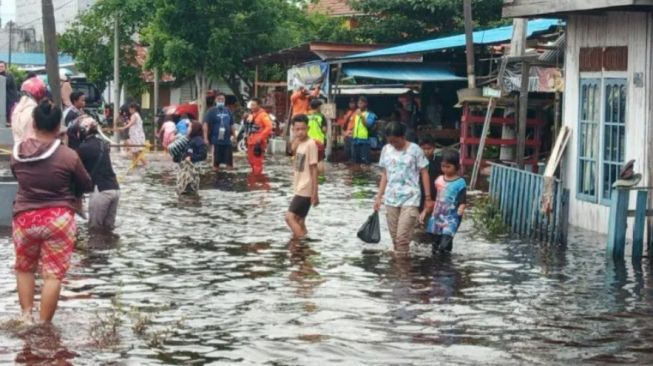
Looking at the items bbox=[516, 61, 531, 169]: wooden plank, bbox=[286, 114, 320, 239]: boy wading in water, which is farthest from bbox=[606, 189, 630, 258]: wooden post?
bbox=[516, 61, 531, 169]: wooden plank

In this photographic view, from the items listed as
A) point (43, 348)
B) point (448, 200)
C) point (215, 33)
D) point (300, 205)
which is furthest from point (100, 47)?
point (43, 348)

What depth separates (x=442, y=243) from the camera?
14969mm

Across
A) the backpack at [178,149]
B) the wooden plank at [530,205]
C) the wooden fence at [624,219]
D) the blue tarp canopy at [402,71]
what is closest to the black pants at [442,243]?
the wooden fence at [624,219]

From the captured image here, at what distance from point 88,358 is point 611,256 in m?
7.32

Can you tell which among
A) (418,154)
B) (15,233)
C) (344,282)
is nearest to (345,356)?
(15,233)

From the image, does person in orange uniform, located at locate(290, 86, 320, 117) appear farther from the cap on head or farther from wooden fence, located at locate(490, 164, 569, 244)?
the cap on head

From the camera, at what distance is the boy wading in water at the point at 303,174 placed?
52.5 feet

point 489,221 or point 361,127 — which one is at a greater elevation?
point 361,127

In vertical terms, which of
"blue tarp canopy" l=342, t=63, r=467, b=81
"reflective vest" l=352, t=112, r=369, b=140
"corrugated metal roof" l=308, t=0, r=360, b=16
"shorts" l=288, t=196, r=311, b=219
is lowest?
"shorts" l=288, t=196, r=311, b=219

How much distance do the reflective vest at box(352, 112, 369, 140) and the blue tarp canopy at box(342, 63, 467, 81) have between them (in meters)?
0.98

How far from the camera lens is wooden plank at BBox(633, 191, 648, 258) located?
14336mm

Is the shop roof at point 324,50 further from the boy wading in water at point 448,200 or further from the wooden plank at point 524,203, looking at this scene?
the boy wading in water at point 448,200

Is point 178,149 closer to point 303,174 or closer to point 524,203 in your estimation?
point 303,174

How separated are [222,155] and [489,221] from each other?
12.1 metres
